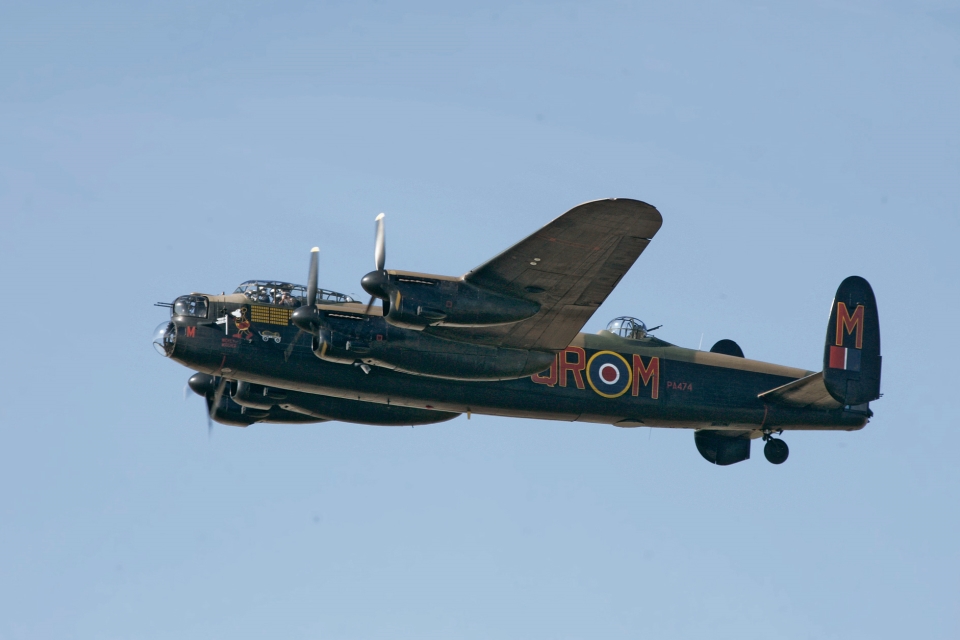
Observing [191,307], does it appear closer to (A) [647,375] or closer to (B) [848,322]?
(A) [647,375]

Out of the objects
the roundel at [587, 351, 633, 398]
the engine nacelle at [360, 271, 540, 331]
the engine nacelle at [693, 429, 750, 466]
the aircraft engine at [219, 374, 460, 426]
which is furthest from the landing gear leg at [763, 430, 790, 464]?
the engine nacelle at [360, 271, 540, 331]

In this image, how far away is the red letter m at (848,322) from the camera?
31531 millimetres

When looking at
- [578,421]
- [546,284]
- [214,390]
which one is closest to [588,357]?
[578,421]

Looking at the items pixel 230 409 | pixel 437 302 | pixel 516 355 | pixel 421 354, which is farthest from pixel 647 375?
pixel 230 409

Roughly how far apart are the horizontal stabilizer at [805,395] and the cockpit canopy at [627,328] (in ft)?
10.3

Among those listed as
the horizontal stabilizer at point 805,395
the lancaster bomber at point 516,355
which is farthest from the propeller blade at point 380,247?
the horizontal stabilizer at point 805,395

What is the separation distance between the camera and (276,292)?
28.4 m

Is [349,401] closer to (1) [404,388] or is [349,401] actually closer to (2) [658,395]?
(1) [404,388]

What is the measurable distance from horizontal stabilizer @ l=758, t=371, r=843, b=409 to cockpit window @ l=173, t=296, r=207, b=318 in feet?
42.1

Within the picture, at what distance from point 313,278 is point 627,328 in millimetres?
7730

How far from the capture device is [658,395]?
30516 mm

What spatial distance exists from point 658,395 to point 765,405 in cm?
273

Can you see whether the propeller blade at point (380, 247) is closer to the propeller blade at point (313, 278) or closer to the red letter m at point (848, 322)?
the propeller blade at point (313, 278)

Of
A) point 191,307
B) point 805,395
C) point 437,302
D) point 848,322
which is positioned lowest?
point 805,395
